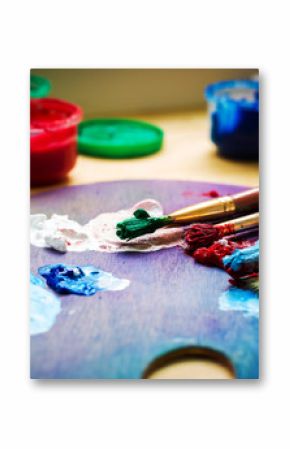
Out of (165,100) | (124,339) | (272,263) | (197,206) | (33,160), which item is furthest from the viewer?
(165,100)

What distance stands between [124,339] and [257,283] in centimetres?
22

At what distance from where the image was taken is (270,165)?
3.91 feet

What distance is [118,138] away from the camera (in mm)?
1617

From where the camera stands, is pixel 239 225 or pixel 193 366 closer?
pixel 193 366

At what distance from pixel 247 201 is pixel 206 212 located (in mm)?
65

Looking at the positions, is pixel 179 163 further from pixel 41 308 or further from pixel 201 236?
pixel 41 308

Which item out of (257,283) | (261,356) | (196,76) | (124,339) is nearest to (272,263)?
(257,283)

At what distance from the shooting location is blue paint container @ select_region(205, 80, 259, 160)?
5.04ft

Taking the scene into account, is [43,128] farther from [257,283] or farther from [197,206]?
[257,283]

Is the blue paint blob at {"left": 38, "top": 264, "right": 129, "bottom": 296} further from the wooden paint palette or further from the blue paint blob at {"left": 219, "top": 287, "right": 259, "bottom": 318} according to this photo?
the blue paint blob at {"left": 219, "top": 287, "right": 259, "bottom": 318}

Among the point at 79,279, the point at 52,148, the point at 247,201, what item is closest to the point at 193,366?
the point at 79,279

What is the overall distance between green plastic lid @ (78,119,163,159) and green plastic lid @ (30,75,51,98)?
133 mm
